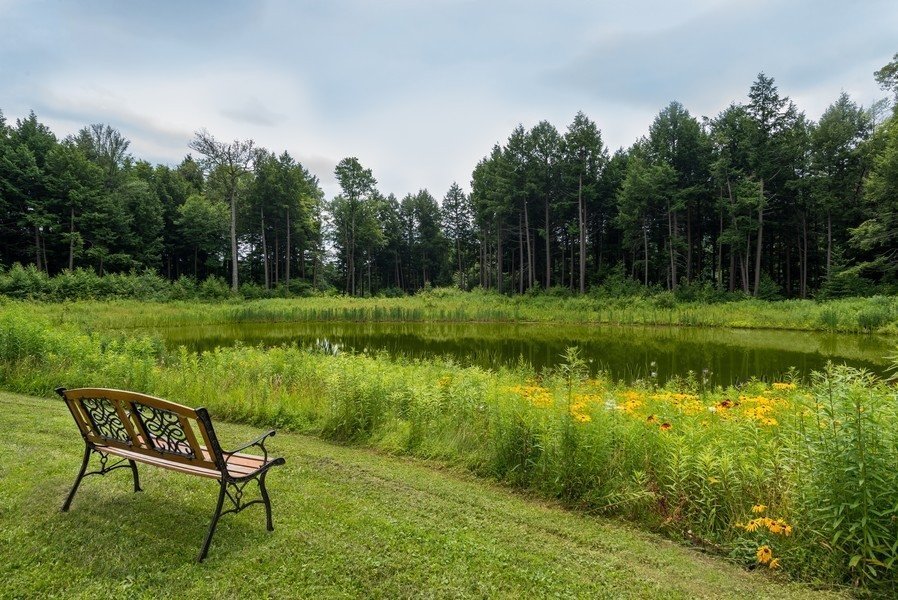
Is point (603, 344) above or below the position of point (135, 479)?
below

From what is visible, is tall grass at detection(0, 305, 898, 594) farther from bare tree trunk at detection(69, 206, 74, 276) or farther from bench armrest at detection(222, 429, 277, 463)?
bare tree trunk at detection(69, 206, 74, 276)

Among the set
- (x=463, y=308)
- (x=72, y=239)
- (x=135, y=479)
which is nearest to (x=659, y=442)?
(x=135, y=479)

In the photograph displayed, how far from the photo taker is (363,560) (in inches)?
124

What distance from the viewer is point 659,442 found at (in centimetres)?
449

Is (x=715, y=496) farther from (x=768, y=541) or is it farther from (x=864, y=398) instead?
(x=864, y=398)

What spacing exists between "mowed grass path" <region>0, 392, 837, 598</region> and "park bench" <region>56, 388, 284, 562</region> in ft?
0.87

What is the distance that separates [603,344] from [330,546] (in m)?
16.4

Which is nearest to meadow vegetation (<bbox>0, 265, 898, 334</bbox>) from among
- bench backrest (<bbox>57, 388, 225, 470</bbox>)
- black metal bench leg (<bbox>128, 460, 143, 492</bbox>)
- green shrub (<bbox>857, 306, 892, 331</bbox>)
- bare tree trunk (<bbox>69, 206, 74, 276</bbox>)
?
green shrub (<bbox>857, 306, 892, 331</bbox>)

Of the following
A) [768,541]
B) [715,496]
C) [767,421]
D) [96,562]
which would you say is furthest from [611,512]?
[96,562]

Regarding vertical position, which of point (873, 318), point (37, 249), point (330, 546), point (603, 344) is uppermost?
point (37, 249)

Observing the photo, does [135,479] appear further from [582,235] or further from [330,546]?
[582,235]

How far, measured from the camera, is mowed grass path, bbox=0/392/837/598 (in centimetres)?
289

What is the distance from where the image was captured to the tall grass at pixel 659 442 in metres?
3.12

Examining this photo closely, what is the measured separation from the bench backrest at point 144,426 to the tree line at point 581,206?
119 feet
